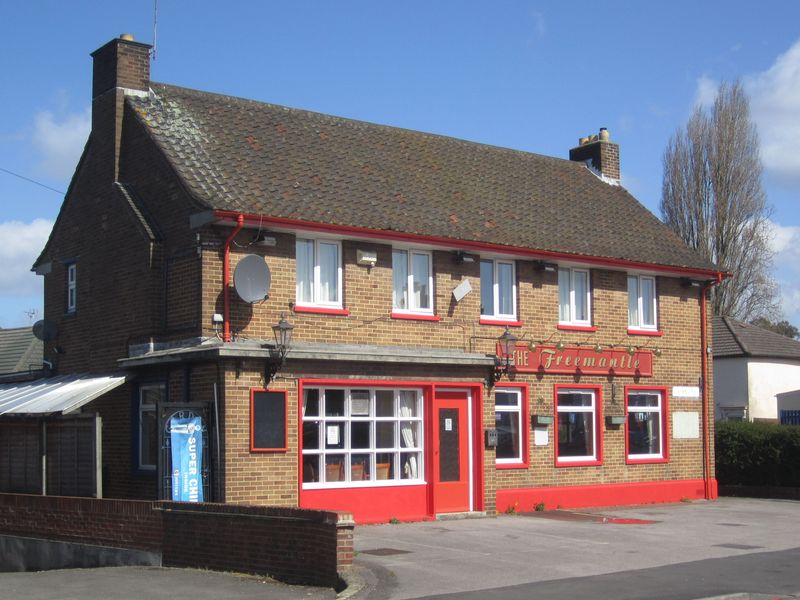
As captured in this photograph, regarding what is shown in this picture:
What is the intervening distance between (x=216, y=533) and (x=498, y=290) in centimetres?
921

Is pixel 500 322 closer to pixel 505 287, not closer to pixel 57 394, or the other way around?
pixel 505 287

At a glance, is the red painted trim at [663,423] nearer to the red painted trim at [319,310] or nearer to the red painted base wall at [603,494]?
the red painted base wall at [603,494]

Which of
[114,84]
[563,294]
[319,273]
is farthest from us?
[563,294]

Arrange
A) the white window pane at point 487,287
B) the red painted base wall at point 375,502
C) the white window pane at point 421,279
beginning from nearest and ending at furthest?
the red painted base wall at point 375,502
the white window pane at point 421,279
the white window pane at point 487,287

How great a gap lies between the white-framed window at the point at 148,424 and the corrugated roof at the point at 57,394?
516 millimetres

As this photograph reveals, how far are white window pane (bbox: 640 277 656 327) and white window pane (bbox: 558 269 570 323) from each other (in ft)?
7.52

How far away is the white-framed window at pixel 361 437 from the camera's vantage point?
1878 cm

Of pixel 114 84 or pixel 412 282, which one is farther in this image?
pixel 114 84

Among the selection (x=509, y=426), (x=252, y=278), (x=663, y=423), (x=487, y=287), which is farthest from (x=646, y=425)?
(x=252, y=278)

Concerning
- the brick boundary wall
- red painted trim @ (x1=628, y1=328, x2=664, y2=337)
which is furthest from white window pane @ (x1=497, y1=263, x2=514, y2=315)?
the brick boundary wall

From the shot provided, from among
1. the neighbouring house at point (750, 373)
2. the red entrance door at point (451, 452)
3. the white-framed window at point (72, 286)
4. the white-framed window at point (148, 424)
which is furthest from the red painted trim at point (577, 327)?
the neighbouring house at point (750, 373)

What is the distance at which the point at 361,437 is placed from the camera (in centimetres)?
1948

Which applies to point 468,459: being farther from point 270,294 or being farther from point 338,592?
point 338,592

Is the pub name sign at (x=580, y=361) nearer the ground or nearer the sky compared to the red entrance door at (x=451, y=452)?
nearer the sky
